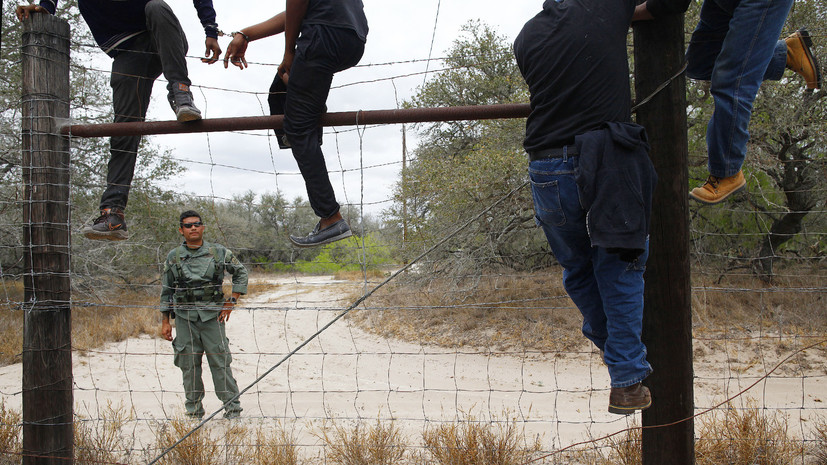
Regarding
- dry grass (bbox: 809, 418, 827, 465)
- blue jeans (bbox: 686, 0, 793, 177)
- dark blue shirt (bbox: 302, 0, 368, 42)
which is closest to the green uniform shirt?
dark blue shirt (bbox: 302, 0, 368, 42)

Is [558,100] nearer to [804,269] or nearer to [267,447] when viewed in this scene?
[267,447]

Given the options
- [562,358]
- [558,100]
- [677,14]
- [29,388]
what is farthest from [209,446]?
[562,358]

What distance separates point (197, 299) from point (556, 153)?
13.7 ft

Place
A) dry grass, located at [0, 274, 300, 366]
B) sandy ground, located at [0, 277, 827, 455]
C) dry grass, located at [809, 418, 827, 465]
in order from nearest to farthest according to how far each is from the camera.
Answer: dry grass, located at [809, 418, 827, 465] < sandy ground, located at [0, 277, 827, 455] < dry grass, located at [0, 274, 300, 366]

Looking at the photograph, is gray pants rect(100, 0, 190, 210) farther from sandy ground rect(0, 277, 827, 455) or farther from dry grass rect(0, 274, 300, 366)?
dry grass rect(0, 274, 300, 366)

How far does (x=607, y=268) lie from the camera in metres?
2.04

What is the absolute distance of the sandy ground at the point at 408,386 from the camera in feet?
17.8

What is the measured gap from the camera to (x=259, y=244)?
1371 cm

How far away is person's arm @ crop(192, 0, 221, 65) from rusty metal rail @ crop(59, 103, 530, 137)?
17.2 inches

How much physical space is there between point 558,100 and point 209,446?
3.18 m

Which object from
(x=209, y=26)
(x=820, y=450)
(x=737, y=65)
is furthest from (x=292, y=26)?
(x=820, y=450)

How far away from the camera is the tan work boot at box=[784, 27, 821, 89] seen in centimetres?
245

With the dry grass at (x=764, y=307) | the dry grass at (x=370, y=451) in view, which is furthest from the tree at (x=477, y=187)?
the dry grass at (x=370, y=451)

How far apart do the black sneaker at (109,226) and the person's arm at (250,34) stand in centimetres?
113
